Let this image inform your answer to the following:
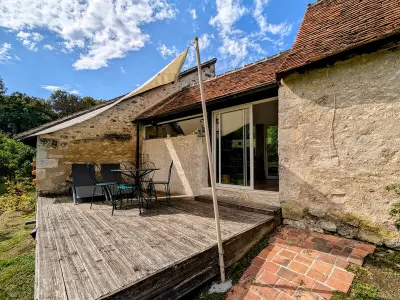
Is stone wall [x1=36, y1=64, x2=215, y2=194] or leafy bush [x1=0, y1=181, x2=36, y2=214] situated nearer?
stone wall [x1=36, y1=64, x2=215, y2=194]

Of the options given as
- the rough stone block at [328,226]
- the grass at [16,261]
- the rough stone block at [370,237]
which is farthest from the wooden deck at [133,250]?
the rough stone block at [370,237]

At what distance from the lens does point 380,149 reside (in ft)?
10.5

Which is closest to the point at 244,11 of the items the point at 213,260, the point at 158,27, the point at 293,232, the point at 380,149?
the point at 158,27

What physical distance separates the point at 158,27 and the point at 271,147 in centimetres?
857

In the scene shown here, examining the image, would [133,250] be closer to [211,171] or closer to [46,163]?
[211,171]

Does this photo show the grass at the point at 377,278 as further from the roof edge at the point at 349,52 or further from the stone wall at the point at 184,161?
the stone wall at the point at 184,161

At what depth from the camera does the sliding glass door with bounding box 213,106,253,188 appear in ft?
17.4

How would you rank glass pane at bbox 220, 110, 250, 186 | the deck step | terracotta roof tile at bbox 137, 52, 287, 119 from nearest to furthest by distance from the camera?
the deck step
glass pane at bbox 220, 110, 250, 186
terracotta roof tile at bbox 137, 52, 287, 119

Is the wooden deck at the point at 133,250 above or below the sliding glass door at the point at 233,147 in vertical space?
below

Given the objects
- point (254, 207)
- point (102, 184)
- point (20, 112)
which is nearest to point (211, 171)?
point (254, 207)

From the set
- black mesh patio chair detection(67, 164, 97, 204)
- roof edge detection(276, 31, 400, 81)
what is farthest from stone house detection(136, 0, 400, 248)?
black mesh patio chair detection(67, 164, 97, 204)

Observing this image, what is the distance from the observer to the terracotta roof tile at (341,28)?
3359mm

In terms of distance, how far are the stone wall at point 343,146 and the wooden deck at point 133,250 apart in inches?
38.8

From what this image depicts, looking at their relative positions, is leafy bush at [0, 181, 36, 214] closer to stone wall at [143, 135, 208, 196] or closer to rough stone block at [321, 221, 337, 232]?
stone wall at [143, 135, 208, 196]
